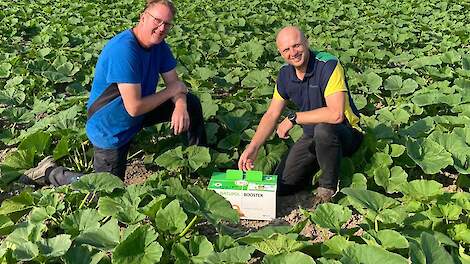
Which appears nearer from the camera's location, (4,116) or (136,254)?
(136,254)

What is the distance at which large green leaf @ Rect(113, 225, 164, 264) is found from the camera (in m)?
2.81

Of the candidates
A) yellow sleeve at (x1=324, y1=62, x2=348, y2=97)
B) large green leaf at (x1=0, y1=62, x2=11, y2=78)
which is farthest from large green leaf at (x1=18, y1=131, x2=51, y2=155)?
yellow sleeve at (x1=324, y1=62, x2=348, y2=97)

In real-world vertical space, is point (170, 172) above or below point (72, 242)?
below

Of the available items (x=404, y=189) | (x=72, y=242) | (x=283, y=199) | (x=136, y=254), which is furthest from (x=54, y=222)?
(x=404, y=189)

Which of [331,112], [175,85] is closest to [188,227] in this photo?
[331,112]

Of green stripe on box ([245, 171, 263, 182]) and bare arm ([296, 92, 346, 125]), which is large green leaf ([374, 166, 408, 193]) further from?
green stripe on box ([245, 171, 263, 182])

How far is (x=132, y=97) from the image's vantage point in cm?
389

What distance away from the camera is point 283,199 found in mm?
4297

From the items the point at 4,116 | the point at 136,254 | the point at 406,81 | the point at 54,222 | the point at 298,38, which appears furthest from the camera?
the point at 406,81

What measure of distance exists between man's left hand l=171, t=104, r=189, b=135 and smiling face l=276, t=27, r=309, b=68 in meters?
0.91

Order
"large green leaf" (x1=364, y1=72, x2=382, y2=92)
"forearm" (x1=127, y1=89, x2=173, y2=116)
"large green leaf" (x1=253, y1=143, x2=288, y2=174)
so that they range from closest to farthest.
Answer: "forearm" (x1=127, y1=89, x2=173, y2=116), "large green leaf" (x1=253, y1=143, x2=288, y2=174), "large green leaf" (x1=364, y1=72, x2=382, y2=92)

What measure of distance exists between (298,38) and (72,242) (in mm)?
2007

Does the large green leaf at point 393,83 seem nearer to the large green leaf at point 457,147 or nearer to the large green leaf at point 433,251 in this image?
the large green leaf at point 457,147

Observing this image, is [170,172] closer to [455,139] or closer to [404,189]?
[404,189]
